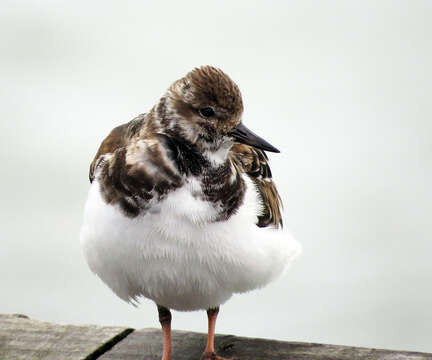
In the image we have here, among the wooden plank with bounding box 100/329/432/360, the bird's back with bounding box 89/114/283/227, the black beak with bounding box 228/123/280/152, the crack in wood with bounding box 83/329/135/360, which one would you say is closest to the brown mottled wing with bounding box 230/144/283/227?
the bird's back with bounding box 89/114/283/227

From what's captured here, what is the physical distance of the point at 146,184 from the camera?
388 cm

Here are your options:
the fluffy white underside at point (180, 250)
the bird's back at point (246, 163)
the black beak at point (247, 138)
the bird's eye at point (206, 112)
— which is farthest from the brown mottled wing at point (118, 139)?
the black beak at point (247, 138)

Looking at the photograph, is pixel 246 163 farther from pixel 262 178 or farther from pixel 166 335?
pixel 166 335

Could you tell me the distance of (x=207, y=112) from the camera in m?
3.93

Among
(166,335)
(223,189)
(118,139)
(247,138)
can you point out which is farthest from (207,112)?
(166,335)

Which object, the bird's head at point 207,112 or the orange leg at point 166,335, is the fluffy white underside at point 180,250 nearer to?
the orange leg at point 166,335

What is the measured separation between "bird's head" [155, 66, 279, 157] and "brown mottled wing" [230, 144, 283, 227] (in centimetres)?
45

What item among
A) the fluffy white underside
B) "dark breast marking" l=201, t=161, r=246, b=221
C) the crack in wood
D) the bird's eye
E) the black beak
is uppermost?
the bird's eye

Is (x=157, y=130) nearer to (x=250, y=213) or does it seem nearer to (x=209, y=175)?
(x=209, y=175)

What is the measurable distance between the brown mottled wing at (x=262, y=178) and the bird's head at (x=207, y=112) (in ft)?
1.47

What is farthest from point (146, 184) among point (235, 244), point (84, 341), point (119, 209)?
point (84, 341)

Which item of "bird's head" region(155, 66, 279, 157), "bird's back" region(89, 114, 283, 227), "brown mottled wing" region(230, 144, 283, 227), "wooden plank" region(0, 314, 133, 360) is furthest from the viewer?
"brown mottled wing" region(230, 144, 283, 227)

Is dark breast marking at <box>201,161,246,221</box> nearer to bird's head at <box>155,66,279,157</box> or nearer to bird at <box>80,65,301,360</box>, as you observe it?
bird at <box>80,65,301,360</box>

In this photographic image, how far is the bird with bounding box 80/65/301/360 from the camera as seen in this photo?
12.8 ft
